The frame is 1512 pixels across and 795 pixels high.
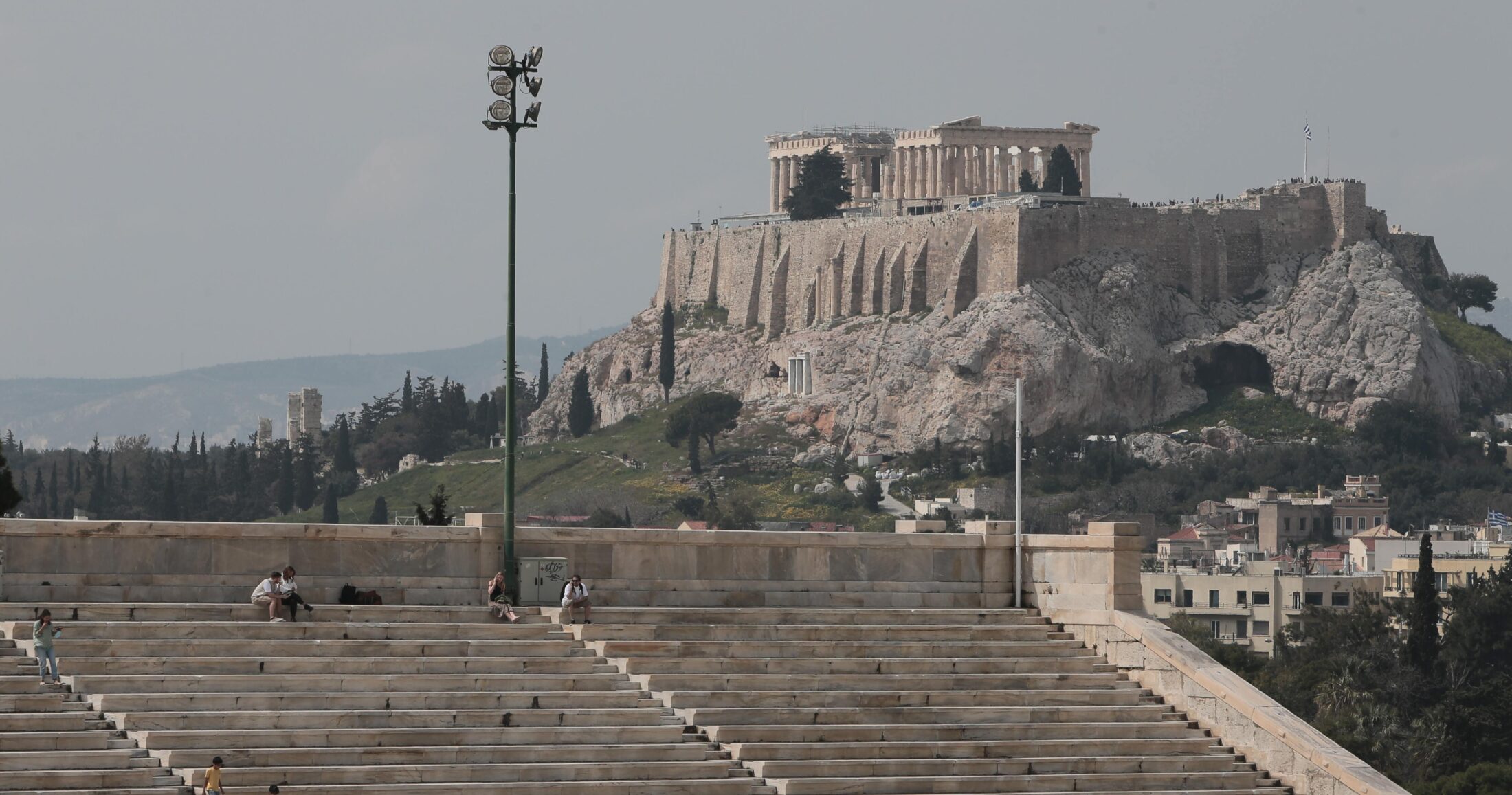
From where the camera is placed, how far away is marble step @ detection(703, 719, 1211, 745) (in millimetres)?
29438

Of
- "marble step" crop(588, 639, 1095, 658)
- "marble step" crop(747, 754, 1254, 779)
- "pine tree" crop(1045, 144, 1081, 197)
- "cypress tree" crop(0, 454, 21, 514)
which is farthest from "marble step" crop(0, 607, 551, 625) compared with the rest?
"pine tree" crop(1045, 144, 1081, 197)

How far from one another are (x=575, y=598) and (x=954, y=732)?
14.3 ft

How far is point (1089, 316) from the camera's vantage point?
145 metres

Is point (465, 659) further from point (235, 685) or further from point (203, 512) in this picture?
point (203, 512)

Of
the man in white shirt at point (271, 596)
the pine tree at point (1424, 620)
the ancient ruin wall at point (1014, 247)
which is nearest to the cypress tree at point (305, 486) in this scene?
the ancient ruin wall at point (1014, 247)

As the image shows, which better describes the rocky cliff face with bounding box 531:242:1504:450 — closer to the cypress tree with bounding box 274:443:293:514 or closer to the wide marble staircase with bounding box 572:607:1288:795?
the cypress tree with bounding box 274:443:293:514

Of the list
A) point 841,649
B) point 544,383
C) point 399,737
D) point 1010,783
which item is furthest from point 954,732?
point 544,383

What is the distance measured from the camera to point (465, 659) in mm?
29656

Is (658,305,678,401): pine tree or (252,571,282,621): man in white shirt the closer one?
(252,571,282,621): man in white shirt

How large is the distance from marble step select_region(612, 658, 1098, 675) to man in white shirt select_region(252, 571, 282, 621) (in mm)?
3470

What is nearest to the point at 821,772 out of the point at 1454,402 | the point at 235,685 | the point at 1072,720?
the point at 1072,720

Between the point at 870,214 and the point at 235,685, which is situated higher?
the point at 870,214

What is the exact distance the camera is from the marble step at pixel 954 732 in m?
29.4

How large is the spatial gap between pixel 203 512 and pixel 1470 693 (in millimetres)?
96753
